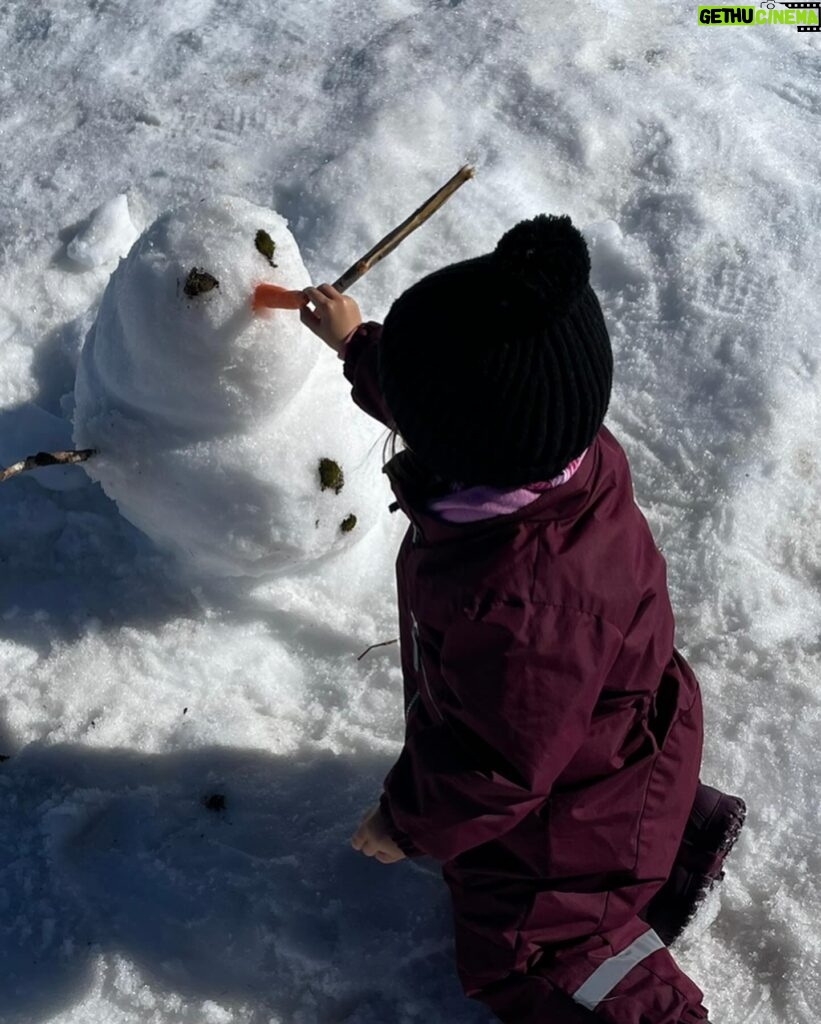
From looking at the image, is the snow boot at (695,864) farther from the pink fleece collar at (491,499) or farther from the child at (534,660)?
the pink fleece collar at (491,499)

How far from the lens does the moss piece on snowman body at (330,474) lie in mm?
1481

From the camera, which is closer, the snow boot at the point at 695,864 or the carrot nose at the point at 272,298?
the carrot nose at the point at 272,298

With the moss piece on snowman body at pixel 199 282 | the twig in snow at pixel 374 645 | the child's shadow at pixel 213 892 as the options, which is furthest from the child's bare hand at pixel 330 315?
the child's shadow at pixel 213 892

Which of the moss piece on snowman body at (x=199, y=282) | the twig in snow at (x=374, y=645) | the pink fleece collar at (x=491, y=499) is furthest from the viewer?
the twig in snow at (x=374, y=645)

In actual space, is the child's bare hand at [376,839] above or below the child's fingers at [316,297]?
below

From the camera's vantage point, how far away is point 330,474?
1489 millimetres

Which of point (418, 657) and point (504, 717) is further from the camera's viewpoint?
point (418, 657)

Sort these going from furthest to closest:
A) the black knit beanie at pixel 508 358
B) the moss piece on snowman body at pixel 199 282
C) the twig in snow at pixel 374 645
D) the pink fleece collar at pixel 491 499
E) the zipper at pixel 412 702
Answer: the twig in snow at pixel 374 645, the zipper at pixel 412 702, the moss piece on snowman body at pixel 199 282, the pink fleece collar at pixel 491 499, the black knit beanie at pixel 508 358

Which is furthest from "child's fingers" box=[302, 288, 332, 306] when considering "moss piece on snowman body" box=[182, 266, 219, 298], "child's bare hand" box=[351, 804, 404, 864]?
"child's bare hand" box=[351, 804, 404, 864]

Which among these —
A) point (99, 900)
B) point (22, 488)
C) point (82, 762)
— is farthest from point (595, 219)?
point (99, 900)

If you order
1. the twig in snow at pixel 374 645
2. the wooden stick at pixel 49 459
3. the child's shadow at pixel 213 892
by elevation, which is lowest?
the child's shadow at pixel 213 892

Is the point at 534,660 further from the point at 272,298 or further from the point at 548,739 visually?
the point at 272,298

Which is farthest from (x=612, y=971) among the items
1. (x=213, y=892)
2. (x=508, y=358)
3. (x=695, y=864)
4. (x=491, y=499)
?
(x=508, y=358)

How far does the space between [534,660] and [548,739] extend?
0.33ft
